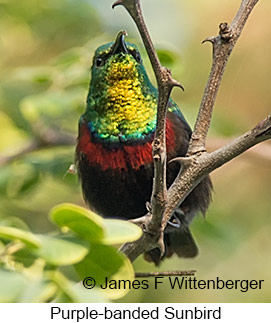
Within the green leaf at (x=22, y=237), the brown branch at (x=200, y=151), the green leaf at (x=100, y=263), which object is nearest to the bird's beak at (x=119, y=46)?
the brown branch at (x=200, y=151)

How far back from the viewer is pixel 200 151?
6.75ft

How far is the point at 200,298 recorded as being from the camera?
10.0ft

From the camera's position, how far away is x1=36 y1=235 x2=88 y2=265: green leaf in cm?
135

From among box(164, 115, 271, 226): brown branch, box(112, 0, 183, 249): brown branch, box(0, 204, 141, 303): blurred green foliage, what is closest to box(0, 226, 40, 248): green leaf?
box(0, 204, 141, 303): blurred green foliage

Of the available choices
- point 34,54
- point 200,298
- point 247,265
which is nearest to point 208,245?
point 247,265

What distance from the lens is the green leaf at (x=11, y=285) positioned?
1.28 meters

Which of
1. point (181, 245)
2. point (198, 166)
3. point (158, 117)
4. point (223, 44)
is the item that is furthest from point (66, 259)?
point (181, 245)

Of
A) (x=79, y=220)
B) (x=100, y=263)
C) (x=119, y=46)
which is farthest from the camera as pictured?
(x=119, y=46)

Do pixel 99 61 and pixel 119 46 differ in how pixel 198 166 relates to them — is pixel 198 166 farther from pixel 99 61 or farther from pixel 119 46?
pixel 99 61

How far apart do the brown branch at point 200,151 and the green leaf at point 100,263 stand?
40 cm

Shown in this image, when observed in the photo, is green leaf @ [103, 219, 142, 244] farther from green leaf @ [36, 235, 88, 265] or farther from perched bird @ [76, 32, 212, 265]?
perched bird @ [76, 32, 212, 265]

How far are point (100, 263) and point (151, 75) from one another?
2.06 meters

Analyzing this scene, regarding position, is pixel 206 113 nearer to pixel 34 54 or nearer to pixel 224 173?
pixel 224 173

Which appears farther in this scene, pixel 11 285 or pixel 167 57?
pixel 167 57
